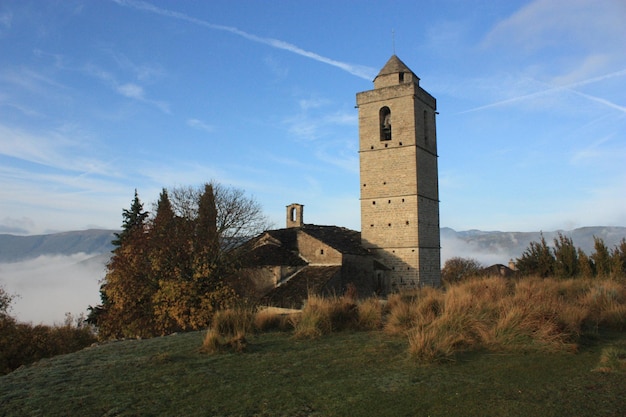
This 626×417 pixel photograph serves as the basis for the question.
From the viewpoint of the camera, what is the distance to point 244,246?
2838cm

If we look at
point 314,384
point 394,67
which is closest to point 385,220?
point 394,67

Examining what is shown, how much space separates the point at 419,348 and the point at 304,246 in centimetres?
2171

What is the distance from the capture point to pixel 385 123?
105ft

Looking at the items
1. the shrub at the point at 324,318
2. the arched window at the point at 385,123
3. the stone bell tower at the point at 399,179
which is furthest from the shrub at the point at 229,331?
the arched window at the point at 385,123

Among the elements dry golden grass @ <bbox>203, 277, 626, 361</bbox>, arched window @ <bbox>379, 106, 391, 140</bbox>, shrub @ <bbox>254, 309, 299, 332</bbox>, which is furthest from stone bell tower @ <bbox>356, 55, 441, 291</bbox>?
shrub @ <bbox>254, 309, 299, 332</bbox>

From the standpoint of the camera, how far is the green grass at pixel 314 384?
4699 mm

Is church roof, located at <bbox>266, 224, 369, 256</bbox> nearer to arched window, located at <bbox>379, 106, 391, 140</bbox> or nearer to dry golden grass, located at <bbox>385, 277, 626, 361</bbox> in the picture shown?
arched window, located at <bbox>379, 106, 391, 140</bbox>

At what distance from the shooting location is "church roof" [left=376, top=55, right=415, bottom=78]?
31922 millimetres

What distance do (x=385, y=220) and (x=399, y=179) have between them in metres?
2.80

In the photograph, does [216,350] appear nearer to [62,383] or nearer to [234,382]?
[234,382]

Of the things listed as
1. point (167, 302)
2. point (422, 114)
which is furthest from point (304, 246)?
point (422, 114)

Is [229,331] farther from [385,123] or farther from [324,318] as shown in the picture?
[385,123]

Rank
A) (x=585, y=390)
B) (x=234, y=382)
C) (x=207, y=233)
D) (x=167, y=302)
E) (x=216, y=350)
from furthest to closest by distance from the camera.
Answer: (x=207, y=233) < (x=167, y=302) < (x=216, y=350) < (x=234, y=382) < (x=585, y=390)

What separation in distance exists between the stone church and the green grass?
1948 centimetres
